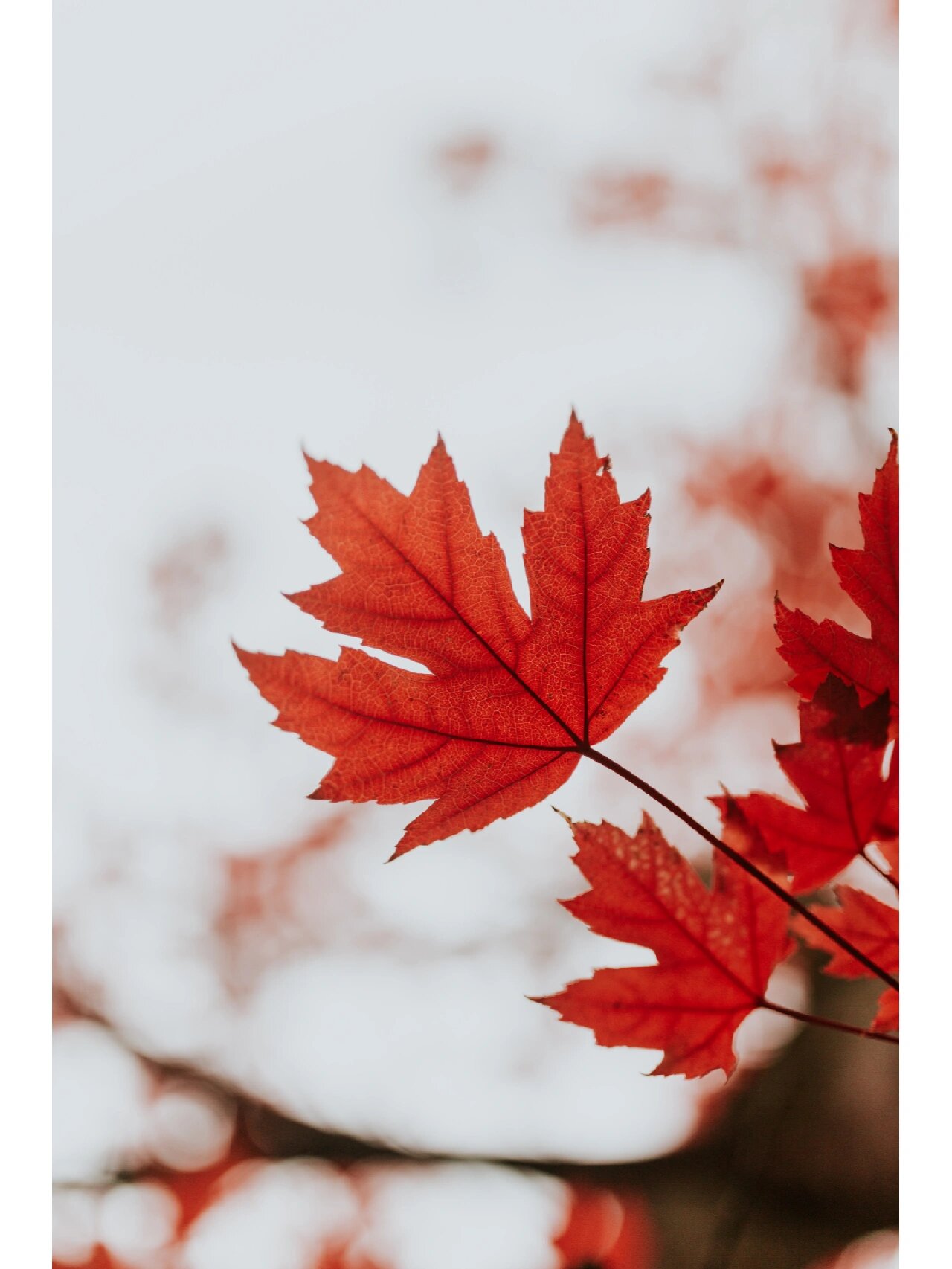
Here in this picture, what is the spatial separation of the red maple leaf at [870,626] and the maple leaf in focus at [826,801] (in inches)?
1.1

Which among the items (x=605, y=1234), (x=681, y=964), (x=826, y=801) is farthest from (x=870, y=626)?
(x=605, y=1234)

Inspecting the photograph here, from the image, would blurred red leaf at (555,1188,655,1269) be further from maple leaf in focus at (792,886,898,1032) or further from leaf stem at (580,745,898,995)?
leaf stem at (580,745,898,995)

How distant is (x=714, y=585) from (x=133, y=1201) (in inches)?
87.2

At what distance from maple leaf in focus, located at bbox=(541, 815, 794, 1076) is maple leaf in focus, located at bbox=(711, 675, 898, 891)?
0.03 meters

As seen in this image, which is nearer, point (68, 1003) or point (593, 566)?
point (593, 566)

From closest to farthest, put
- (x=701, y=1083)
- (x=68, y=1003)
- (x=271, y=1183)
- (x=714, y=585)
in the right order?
(x=714, y=585) < (x=701, y=1083) < (x=271, y=1183) < (x=68, y=1003)

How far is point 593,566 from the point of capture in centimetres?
33

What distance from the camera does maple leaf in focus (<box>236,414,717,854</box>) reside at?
1.05ft

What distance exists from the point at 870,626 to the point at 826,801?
0.24ft

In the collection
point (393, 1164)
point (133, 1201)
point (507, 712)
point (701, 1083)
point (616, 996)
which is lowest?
point (133, 1201)

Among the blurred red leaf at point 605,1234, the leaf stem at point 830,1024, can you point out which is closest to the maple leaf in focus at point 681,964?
the leaf stem at point 830,1024

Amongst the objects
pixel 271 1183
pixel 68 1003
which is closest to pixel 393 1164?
pixel 271 1183

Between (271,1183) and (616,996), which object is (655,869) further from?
(271,1183)

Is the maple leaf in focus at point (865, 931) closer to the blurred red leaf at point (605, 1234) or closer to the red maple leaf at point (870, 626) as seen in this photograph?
the red maple leaf at point (870, 626)
